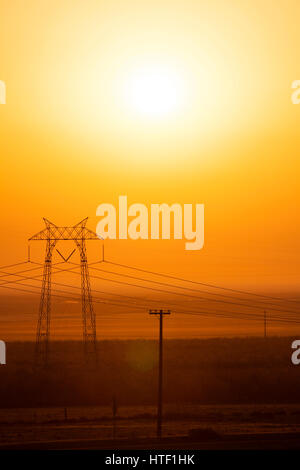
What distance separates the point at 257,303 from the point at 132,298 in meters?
29.8

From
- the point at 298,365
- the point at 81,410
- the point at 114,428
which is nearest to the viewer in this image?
the point at 114,428

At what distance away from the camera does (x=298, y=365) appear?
67625mm

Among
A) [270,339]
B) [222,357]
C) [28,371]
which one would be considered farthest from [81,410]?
[270,339]

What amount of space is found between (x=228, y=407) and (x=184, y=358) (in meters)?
26.4

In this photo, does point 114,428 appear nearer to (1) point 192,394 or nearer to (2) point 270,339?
(1) point 192,394

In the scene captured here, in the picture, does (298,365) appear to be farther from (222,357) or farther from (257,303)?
(257,303)

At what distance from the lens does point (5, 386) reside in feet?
180

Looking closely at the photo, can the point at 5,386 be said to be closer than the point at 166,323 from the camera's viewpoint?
Yes

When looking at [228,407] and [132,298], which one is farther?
[132,298]
